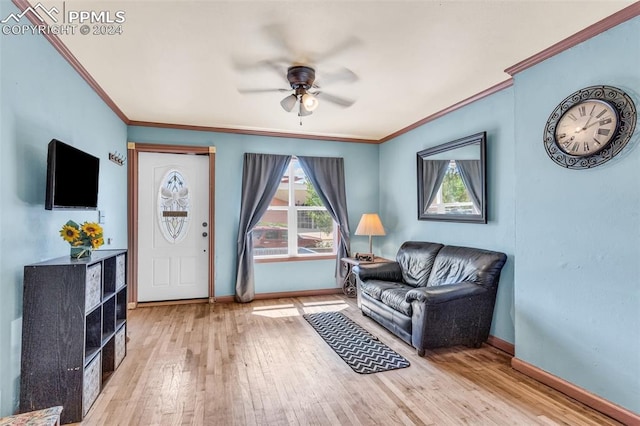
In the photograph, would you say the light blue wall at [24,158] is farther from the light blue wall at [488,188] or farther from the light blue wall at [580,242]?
the light blue wall at [488,188]

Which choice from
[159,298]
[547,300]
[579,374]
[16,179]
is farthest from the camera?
[159,298]

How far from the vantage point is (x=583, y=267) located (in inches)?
88.7

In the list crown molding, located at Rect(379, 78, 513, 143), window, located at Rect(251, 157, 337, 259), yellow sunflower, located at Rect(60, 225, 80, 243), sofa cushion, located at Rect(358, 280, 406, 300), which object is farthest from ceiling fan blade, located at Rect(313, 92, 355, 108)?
yellow sunflower, located at Rect(60, 225, 80, 243)

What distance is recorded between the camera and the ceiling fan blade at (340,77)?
9.36 ft

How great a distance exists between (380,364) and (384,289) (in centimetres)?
94

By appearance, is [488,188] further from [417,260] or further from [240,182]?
[240,182]

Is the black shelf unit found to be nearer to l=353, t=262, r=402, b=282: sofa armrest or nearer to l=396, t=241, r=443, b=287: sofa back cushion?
l=353, t=262, r=402, b=282: sofa armrest

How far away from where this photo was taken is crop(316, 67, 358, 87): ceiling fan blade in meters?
2.85

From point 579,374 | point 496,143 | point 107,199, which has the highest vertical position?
point 496,143

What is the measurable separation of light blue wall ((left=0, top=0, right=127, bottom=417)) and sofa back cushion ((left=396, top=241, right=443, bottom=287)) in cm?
348

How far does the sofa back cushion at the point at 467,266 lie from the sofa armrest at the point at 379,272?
1.78 ft

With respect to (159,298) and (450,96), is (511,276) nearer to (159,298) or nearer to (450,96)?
(450,96)

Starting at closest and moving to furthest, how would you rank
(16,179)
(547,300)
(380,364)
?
1. (16,179)
2. (547,300)
3. (380,364)

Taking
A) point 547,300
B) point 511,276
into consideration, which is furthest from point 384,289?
point 547,300
